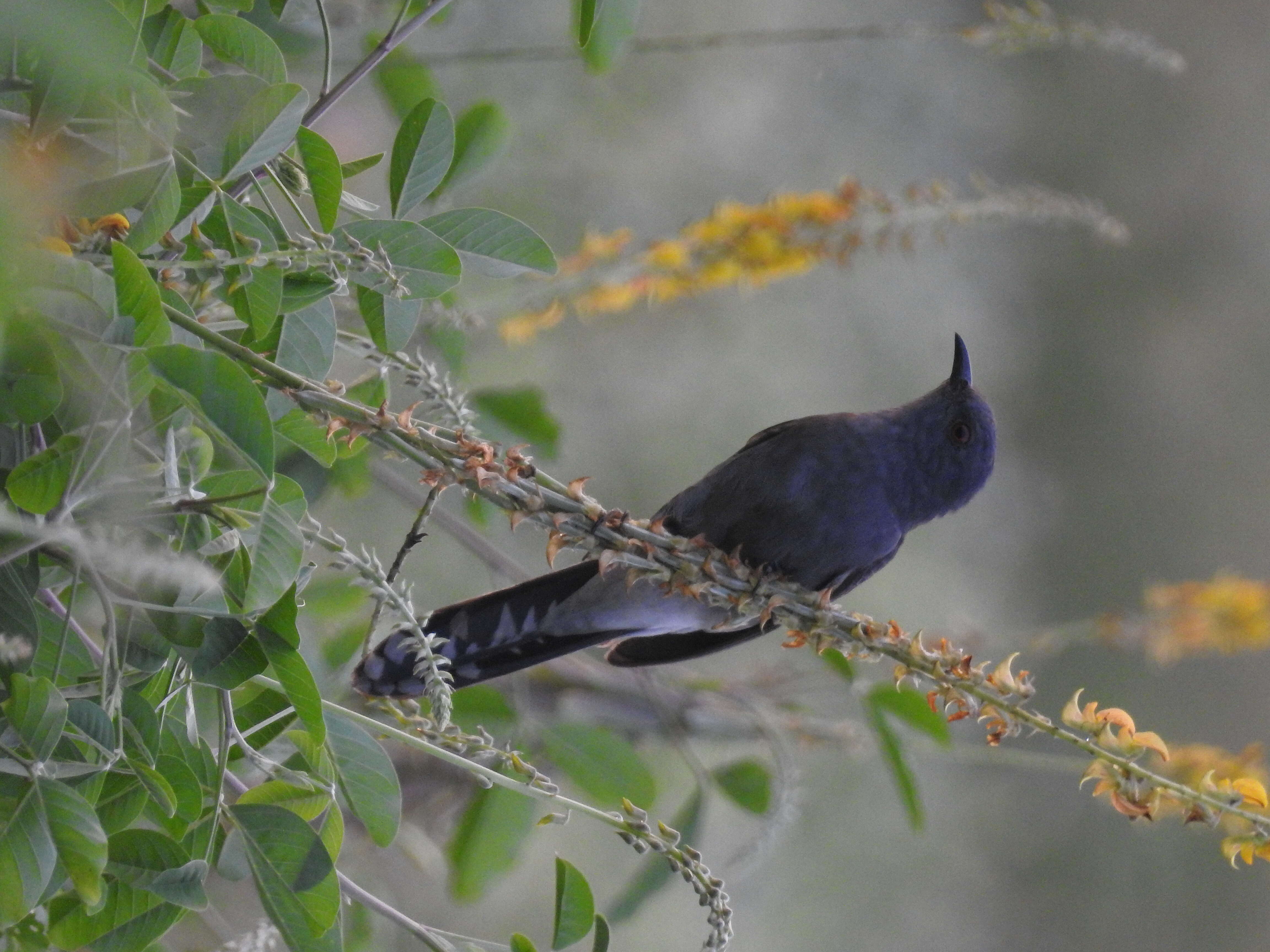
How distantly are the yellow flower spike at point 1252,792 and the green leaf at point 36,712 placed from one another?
848 millimetres

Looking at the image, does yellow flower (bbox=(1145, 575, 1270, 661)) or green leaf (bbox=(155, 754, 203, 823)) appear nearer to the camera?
green leaf (bbox=(155, 754, 203, 823))

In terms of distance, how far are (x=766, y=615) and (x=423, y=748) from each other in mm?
353

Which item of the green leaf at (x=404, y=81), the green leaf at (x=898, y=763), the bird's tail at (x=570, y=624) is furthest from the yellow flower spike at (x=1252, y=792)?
the green leaf at (x=404, y=81)

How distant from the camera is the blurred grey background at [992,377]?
376cm

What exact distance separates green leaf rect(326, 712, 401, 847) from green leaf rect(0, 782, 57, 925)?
22 centimetres

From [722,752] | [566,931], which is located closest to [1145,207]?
[722,752]

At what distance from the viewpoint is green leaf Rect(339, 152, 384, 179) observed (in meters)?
0.84

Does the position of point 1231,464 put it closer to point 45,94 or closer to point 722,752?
point 722,752

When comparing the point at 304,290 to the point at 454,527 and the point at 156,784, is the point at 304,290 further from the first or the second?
the point at 454,527

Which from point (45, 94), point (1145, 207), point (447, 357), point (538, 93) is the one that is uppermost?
point (1145, 207)

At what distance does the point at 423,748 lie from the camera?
0.75 m

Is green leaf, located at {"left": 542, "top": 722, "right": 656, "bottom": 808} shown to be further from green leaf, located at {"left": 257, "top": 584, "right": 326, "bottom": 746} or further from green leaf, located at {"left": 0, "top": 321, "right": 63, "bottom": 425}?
green leaf, located at {"left": 0, "top": 321, "right": 63, "bottom": 425}

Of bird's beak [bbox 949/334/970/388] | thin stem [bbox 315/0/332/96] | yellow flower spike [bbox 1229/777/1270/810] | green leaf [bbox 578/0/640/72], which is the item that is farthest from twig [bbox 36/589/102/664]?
bird's beak [bbox 949/334/970/388]

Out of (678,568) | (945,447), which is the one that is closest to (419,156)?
(678,568)
